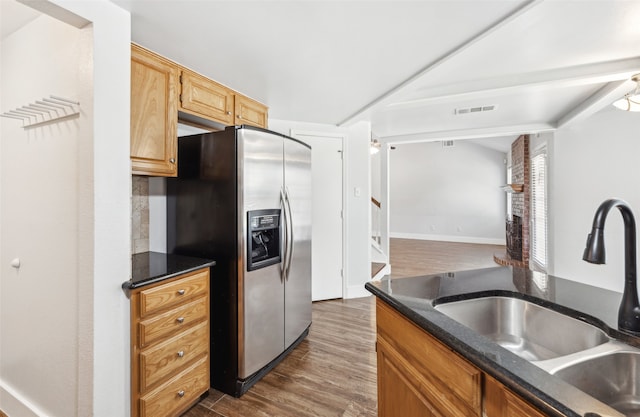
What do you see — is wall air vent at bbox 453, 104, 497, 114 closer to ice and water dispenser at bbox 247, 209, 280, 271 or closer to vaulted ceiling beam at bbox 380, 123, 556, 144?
vaulted ceiling beam at bbox 380, 123, 556, 144

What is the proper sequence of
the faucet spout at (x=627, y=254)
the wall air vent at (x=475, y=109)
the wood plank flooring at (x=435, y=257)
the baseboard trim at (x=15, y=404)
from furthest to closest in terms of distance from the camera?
the wood plank flooring at (x=435, y=257)
the wall air vent at (x=475, y=109)
the baseboard trim at (x=15, y=404)
the faucet spout at (x=627, y=254)

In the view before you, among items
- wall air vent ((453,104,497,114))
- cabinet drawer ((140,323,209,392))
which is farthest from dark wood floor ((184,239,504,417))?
wall air vent ((453,104,497,114))

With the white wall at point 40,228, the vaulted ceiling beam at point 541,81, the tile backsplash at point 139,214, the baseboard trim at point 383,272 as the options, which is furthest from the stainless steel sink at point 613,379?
the baseboard trim at point 383,272

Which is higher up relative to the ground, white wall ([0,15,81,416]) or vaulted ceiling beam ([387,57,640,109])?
vaulted ceiling beam ([387,57,640,109])

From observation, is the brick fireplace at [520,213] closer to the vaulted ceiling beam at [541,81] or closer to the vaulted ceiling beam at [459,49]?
the vaulted ceiling beam at [541,81]

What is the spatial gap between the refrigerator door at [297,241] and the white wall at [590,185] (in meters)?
3.75

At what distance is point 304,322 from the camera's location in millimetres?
2701

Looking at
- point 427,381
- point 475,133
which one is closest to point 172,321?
point 427,381

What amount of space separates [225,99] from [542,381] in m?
2.69

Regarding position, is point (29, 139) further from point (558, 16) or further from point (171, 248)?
point (558, 16)

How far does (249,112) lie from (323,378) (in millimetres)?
2439

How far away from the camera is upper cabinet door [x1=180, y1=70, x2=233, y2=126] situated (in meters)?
2.18

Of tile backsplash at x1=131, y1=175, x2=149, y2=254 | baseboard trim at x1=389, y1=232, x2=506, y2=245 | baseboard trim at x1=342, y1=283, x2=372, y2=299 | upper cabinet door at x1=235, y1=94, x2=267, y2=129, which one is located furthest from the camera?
baseboard trim at x1=389, y1=232, x2=506, y2=245

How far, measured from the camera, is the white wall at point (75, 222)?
1402mm
